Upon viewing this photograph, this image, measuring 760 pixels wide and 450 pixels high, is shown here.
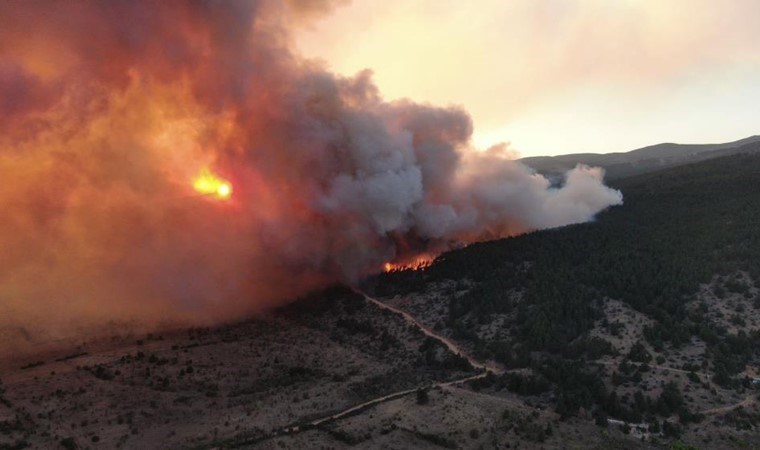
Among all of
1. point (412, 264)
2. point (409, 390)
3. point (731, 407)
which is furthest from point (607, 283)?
point (412, 264)

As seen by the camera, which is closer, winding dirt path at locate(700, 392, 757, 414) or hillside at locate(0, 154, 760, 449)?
hillside at locate(0, 154, 760, 449)

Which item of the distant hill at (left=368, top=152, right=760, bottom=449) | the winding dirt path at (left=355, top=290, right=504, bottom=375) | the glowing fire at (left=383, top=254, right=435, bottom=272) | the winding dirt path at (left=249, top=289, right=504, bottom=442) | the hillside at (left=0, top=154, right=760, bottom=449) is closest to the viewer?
the hillside at (left=0, top=154, right=760, bottom=449)

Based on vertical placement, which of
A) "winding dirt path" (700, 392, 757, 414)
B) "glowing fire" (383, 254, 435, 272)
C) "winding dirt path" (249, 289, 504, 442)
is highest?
"glowing fire" (383, 254, 435, 272)

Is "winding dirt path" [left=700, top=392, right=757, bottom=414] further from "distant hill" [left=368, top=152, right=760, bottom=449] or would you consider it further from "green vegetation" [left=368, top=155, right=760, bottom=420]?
"green vegetation" [left=368, top=155, right=760, bottom=420]

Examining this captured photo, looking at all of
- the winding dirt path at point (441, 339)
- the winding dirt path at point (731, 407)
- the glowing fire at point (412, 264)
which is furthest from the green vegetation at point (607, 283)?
the glowing fire at point (412, 264)

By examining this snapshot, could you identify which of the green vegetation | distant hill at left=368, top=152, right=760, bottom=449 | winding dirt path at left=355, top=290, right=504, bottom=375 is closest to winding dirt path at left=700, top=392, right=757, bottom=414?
distant hill at left=368, top=152, right=760, bottom=449

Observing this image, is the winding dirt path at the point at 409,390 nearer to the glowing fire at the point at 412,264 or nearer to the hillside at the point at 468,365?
the hillside at the point at 468,365

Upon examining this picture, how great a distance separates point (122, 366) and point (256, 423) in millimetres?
12946

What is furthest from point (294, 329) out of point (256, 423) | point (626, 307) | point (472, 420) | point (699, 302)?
point (699, 302)

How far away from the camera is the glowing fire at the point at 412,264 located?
6083 centimetres

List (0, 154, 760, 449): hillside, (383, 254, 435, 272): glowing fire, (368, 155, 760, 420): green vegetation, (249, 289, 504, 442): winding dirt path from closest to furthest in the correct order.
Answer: (0, 154, 760, 449): hillside
(249, 289, 504, 442): winding dirt path
(368, 155, 760, 420): green vegetation
(383, 254, 435, 272): glowing fire

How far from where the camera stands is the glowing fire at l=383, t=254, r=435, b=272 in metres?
60.8

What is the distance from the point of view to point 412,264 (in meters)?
63.3

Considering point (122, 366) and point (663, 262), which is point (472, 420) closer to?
point (122, 366)
